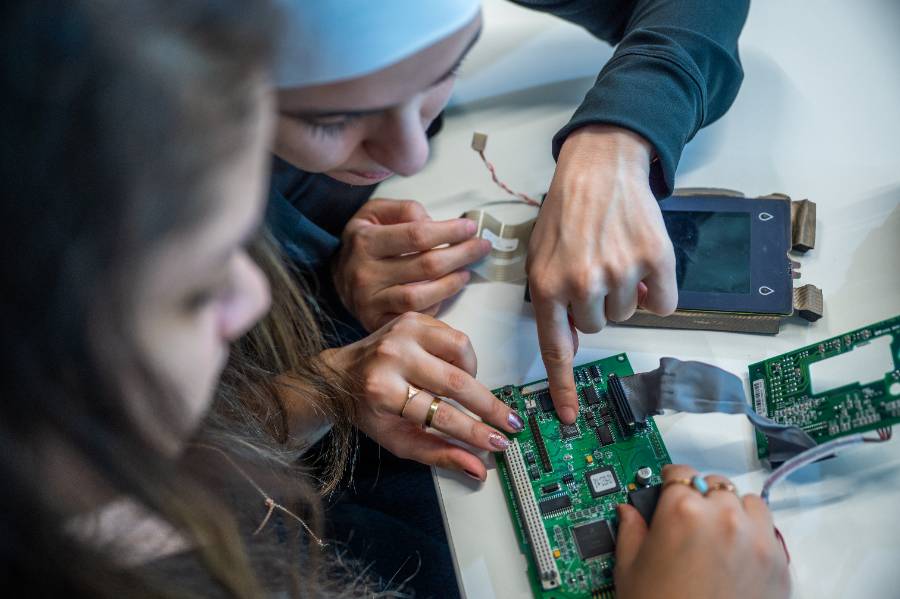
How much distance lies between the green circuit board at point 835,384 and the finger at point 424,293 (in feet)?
1.70

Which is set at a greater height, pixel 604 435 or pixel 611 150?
pixel 611 150

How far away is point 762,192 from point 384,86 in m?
0.81

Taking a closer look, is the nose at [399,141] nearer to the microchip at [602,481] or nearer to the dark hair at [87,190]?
the dark hair at [87,190]

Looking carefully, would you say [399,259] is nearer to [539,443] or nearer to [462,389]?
[462,389]

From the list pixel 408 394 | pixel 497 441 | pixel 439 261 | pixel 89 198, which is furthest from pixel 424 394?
pixel 89 198

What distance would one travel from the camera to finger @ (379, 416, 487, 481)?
1105mm

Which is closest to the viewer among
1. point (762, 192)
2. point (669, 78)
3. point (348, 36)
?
point (348, 36)

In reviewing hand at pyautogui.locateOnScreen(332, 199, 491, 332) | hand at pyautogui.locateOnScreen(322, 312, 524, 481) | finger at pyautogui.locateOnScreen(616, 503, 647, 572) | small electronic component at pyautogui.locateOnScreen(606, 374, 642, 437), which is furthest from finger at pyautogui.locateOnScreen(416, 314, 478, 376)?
finger at pyautogui.locateOnScreen(616, 503, 647, 572)

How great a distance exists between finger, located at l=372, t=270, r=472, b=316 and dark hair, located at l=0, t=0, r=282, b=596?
0.69 metres

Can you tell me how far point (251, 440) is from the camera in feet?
3.58

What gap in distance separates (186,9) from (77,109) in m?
0.13

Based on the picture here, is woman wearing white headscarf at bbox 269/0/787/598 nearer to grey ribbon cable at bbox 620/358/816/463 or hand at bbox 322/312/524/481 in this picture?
hand at bbox 322/312/524/481

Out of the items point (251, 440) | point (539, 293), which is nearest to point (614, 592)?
point (539, 293)

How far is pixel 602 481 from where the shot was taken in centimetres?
106
